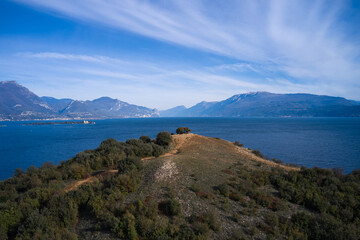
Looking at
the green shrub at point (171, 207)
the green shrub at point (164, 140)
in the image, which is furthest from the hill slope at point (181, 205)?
the green shrub at point (164, 140)

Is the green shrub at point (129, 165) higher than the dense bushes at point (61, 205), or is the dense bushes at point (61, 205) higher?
the green shrub at point (129, 165)

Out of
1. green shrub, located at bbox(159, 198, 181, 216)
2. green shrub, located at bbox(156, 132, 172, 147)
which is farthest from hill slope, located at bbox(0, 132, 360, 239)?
green shrub, located at bbox(156, 132, 172, 147)

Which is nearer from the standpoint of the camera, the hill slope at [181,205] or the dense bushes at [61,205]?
the dense bushes at [61,205]

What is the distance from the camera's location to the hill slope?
33.8 feet

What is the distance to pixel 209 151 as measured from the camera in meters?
28.8

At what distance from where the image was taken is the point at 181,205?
12578 millimetres

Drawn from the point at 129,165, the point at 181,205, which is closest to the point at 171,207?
the point at 181,205

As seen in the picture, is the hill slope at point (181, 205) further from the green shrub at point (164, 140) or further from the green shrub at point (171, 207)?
the green shrub at point (164, 140)

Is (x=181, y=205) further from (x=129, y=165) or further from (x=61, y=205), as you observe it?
(x=61, y=205)

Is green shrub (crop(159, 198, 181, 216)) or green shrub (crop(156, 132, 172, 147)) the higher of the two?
green shrub (crop(156, 132, 172, 147))

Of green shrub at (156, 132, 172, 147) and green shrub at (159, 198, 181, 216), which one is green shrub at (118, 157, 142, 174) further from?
green shrub at (156, 132, 172, 147)

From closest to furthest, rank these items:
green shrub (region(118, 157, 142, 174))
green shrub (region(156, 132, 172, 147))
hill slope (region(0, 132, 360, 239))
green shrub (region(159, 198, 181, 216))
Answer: hill slope (region(0, 132, 360, 239))
green shrub (region(159, 198, 181, 216))
green shrub (region(118, 157, 142, 174))
green shrub (region(156, 132, 172, 147))

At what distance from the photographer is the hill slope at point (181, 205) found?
10317mm

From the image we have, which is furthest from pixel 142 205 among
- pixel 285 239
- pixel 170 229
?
pixel 285 239
